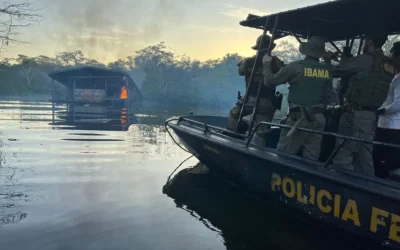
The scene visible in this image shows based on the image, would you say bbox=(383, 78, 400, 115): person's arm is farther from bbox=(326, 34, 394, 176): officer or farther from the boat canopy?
the boat canopy

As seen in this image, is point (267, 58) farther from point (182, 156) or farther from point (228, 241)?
point (182, 156)

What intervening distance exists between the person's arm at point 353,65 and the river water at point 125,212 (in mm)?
1976

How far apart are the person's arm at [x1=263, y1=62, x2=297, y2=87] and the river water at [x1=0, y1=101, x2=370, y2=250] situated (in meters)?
1.78

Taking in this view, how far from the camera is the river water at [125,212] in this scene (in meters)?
3.65

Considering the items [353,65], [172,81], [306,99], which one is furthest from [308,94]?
[172,81]

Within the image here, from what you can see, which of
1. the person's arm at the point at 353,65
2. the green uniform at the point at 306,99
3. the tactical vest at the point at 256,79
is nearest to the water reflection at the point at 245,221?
the green uniform at the point at 306,99

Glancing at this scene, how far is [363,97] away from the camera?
4.14 metres

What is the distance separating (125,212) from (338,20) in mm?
4256

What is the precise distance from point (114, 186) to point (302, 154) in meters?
2.99

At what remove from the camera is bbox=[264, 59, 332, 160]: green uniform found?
4352mm

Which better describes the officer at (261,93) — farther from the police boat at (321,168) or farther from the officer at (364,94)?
the officer at (364,94)

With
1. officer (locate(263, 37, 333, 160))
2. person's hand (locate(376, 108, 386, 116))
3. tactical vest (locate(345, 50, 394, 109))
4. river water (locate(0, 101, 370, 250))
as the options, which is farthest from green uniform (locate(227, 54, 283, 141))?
person's hand (locate(376, 108, 386, 116))

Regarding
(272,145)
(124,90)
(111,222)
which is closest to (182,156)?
(272,145)

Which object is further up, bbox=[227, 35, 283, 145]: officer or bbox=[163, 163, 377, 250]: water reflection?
bbox=[227, 35, 283, 145]: officer
